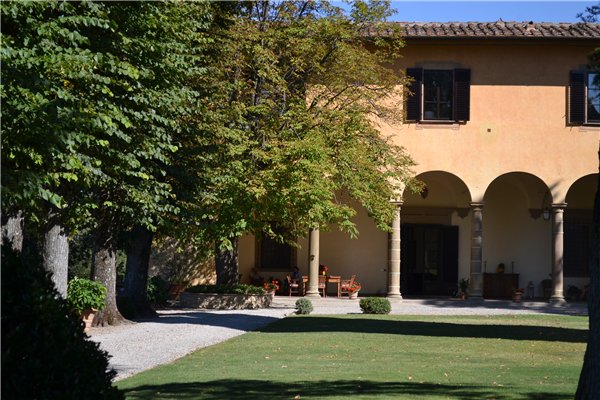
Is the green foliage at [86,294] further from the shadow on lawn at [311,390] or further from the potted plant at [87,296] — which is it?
the shadow on lawn at [311,390]

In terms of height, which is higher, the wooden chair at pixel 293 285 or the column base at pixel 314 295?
the wooden chair at pixel 293 285

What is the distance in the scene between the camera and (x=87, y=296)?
778 inches

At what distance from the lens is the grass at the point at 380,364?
10.1m

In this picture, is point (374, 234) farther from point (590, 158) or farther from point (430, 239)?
point (590, 158)

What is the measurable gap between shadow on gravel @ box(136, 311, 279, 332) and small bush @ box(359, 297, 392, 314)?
2607mm

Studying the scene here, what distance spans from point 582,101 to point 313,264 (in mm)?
9547

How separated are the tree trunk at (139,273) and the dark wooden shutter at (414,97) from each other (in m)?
10.2

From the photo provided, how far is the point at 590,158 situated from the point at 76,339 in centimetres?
2693

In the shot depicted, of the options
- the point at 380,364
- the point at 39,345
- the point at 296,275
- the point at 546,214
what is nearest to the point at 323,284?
A: the point at 296,275

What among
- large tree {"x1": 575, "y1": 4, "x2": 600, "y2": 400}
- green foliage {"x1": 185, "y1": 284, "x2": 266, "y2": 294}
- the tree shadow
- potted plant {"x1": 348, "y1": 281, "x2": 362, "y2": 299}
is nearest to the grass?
large tree {"x1": 575, "y1": 4, "x2": 600, "y2": 400}

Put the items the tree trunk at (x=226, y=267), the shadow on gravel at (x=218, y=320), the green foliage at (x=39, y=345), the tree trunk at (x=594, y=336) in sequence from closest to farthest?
the green foliage at (x=39, y=345), the tree trunk at (x=594, y=336), the shadow on gravel at (x=218, y=320), the tree trunk at (x=226, y=267)

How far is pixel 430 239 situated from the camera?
3331cm

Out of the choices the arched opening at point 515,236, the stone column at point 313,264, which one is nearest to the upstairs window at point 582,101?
the arched opening at point 515,236

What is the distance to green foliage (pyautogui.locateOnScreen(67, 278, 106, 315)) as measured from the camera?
19.7m
